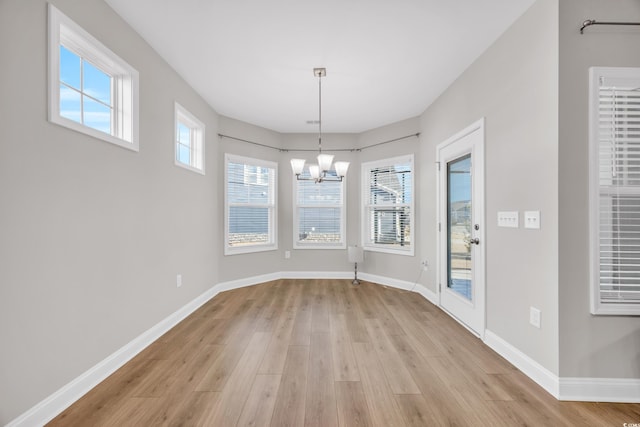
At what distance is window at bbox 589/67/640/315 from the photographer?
183 centimetres

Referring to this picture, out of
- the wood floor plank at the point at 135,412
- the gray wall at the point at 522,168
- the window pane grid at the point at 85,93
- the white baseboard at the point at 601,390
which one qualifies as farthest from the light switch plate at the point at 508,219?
the window pane grid at the point at 85,93

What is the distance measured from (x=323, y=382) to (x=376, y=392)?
1.23 ft

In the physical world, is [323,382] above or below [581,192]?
below

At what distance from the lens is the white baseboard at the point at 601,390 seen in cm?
181

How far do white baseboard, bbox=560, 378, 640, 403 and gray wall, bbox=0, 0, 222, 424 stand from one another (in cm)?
322

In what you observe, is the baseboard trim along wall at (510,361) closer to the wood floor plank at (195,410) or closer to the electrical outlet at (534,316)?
the electrical outlet at (534,316)

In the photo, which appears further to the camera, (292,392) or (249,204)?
(249,204)

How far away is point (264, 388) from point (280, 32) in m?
2.82

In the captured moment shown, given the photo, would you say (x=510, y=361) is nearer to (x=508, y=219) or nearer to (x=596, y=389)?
(x=596, y=389)

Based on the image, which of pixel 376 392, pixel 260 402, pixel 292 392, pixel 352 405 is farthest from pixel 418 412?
pixel 260 402

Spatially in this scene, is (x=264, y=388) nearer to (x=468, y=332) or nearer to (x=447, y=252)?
(x=468, y=332)

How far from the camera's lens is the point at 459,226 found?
10.7 feet

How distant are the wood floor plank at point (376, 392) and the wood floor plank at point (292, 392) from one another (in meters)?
0.43

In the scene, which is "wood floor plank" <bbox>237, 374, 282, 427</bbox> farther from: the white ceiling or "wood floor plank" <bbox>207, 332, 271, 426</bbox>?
the white ceiling
